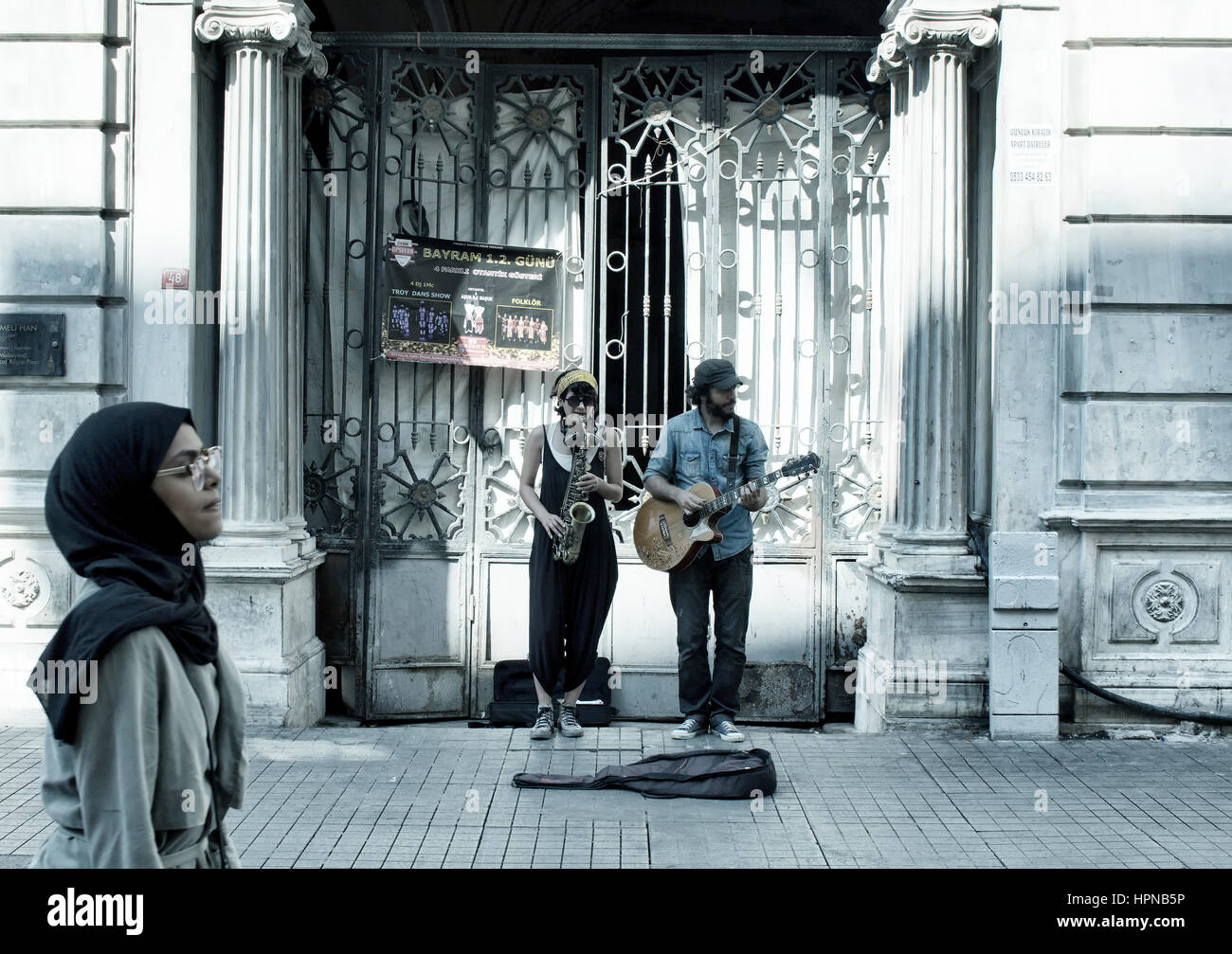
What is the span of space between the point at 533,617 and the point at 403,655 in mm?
1742

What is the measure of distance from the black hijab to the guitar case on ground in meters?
5.47

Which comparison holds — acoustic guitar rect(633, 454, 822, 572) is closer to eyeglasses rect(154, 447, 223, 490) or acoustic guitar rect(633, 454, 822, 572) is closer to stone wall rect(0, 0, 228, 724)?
stone wall rect(0, 0, 228, 724)

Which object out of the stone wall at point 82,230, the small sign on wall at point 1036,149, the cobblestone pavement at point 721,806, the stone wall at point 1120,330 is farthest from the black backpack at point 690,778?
the small sign on wall at point 1036,149

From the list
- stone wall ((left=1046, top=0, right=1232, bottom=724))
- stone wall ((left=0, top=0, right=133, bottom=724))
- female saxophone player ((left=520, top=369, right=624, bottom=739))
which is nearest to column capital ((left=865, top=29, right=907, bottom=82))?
stone wall ((left=1046, top=0, right=1232, bottom=724))

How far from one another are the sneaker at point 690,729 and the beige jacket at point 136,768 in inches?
182

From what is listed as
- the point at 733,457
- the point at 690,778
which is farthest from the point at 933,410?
the point at 690,778

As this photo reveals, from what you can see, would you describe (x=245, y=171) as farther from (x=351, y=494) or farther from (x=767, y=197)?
(x=767, y=197)

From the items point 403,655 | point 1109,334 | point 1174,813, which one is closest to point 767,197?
point 1109,334

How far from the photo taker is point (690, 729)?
7.07 metres

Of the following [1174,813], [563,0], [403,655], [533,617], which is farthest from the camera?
[563,0]

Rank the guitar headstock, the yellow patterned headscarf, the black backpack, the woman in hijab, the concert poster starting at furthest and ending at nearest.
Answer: the concert poster
the yellow patterned headscarf
the guitar headstock
the black backpack
the woman in hijab

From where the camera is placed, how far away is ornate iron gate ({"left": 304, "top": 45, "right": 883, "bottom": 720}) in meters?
8.34

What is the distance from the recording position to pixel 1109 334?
23.7 ft

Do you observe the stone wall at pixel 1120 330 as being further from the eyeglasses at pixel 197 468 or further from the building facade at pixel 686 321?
the eyeglasses at pixel 197 468
